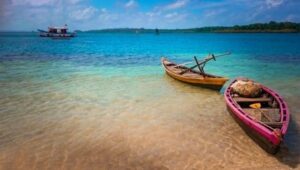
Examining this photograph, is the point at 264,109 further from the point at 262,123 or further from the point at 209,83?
the point at 209,83

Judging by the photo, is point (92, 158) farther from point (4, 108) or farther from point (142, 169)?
point (4, 108)

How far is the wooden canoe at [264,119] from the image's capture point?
26.7ft

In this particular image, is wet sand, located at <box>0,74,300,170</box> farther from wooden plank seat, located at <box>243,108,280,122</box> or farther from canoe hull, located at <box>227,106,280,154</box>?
wooden plank seat, located at <box>243,108,280,122</box>

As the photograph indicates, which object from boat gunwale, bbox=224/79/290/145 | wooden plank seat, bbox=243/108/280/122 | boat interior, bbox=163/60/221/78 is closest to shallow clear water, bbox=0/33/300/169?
boat gunwale, bbox=224/79/290/145

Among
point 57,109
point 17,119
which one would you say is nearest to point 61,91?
point 57,109

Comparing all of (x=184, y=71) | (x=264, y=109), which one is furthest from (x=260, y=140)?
(x=184, y=71)

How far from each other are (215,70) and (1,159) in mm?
20827

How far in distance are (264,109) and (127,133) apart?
5.22 meters

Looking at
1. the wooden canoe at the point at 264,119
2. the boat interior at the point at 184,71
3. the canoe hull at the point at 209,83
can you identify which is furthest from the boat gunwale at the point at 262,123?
the boat interior at the point at 184,71

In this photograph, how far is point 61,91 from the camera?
15898mm

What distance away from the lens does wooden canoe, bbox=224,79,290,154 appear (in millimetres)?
8142

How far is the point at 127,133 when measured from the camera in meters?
10.1

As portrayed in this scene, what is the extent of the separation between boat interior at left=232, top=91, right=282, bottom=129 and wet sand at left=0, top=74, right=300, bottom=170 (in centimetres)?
78

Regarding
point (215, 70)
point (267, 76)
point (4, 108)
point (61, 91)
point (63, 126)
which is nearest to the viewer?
point (63, 126)
